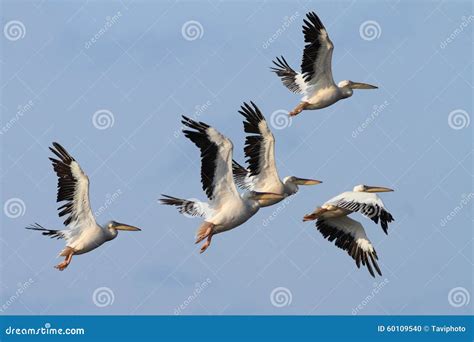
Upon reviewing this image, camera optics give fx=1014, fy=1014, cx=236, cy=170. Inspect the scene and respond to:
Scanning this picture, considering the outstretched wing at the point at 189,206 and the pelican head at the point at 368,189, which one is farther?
the pelican head at the point at 368,189

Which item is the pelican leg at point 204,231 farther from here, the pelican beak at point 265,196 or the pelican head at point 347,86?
the pelican head at point 347,86

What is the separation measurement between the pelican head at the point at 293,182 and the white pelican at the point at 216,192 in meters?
1.62

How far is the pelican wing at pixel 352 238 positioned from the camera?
17.8m

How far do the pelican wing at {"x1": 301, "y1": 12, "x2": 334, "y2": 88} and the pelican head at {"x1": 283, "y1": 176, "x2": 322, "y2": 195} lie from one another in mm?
2012

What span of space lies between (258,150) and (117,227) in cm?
275

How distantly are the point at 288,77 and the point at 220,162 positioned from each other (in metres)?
6.05

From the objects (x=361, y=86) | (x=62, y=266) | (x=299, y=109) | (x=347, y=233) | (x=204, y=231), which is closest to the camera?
(x=204, y=231)

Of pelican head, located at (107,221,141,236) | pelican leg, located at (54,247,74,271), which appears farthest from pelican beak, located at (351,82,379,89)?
pelican leg, located at (54,247,74,271)

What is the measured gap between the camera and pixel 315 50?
18.7 m

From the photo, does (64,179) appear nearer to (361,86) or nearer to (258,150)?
(258,150)

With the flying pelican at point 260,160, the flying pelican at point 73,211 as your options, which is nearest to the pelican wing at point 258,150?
the flying pelican at point 260,160

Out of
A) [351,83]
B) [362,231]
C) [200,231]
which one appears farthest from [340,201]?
[351,83]

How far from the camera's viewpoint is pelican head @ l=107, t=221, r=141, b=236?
56.3 ft

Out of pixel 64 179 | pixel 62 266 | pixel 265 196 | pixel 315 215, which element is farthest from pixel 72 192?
pixel 315 215
